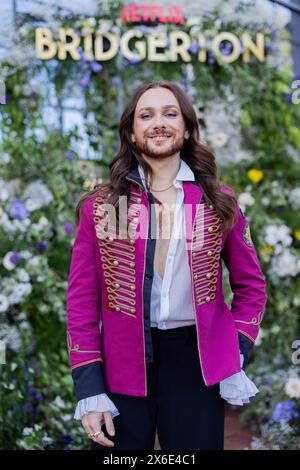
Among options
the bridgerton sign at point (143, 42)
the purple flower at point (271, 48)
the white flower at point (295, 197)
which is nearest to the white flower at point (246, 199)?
the white flower at point (295, 197)

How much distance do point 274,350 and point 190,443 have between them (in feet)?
7.00

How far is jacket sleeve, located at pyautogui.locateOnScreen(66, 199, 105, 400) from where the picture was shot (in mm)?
1688

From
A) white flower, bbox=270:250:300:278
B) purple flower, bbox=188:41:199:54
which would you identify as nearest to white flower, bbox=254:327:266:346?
white flower, bbox=270:250:300:278

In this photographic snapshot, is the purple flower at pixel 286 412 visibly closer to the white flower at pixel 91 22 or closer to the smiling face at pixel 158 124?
the smiling face at pixel 158 124

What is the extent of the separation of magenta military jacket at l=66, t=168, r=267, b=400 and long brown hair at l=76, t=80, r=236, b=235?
0.03 m

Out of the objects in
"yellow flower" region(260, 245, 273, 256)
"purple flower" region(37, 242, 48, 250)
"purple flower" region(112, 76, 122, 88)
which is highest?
"purple flower" region(112, 76, 122, 88)

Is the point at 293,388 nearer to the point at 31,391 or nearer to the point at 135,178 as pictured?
the point at 31,391

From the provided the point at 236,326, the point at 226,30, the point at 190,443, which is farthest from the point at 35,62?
the point at 190,443

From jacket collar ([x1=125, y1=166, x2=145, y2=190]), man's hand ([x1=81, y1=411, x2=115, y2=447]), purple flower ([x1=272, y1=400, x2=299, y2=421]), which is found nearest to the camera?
man's hand ([x1=81, y1=411, x2=115, y2=447])

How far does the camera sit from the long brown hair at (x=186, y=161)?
179cm

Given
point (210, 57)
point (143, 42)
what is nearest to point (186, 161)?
point (143, 42)

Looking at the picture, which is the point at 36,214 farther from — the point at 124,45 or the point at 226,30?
the point at 226,30

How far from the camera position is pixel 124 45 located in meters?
3.63

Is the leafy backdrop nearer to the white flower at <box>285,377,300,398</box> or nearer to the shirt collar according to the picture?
the white flower at <box>285,377,300,398</box>
